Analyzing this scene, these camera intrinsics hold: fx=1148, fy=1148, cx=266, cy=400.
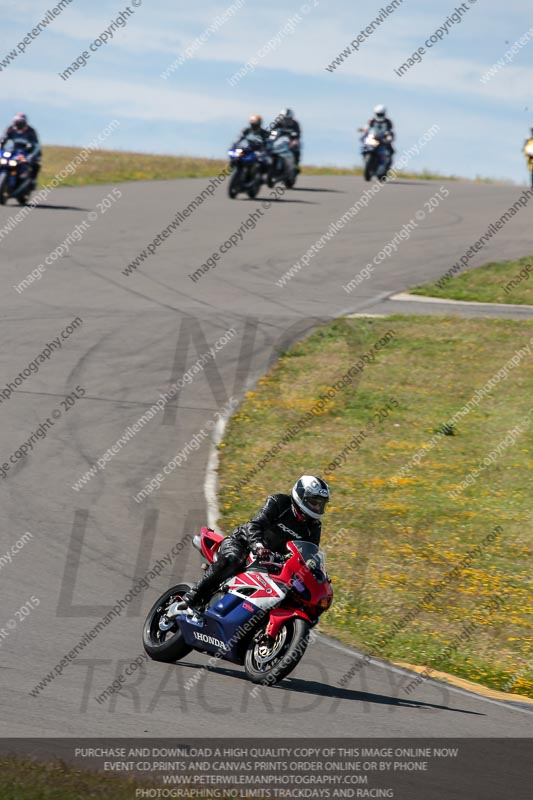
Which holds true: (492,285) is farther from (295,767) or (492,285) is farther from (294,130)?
(295,767)

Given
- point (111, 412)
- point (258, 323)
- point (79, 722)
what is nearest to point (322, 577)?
point (79, 722)

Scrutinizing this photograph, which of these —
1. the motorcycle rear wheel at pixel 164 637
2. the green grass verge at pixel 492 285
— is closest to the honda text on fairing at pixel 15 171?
the green grass verge at pixel 492 285

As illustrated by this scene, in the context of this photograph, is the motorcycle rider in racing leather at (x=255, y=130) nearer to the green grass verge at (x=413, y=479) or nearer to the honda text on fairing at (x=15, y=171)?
the honda text on fairing at (x=15, y=171)

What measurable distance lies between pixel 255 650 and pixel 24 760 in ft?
8.86

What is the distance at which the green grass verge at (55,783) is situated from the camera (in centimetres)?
626

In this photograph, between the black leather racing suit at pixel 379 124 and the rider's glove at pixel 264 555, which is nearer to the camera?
the rider's glove at pixel 264 555

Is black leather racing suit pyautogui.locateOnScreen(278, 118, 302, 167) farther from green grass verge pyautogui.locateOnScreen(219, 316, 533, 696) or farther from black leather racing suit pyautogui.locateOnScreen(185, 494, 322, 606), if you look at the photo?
black leather racing suit pyautogui.locateOnScreen(185, 494, 322, 606)

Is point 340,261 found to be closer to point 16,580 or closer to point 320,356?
point 320,356

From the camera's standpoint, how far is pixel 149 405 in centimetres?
1789

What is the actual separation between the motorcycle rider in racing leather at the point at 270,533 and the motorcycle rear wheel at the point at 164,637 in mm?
265

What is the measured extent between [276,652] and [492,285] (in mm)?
18570

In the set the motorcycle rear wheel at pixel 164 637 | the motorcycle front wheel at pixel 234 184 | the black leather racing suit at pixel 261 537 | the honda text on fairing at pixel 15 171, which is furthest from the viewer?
the motorcycle front wheel at pixel 234 184

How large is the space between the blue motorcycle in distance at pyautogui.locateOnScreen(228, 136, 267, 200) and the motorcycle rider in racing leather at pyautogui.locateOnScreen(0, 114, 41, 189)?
527cm

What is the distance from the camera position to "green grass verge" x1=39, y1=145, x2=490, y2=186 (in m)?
42.3
